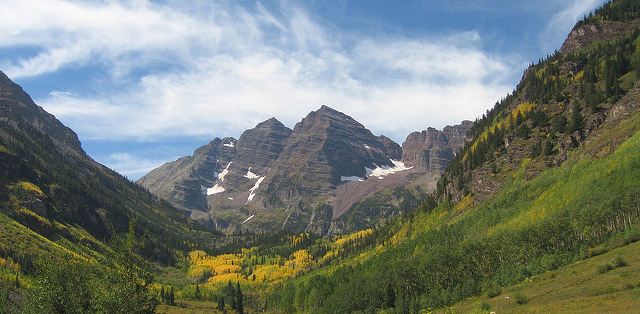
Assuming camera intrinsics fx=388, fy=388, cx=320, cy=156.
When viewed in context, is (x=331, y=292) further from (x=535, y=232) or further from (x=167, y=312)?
(x=535, y=232)

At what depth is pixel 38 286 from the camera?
33.5 meters

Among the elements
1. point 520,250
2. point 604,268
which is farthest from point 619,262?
point 520,250

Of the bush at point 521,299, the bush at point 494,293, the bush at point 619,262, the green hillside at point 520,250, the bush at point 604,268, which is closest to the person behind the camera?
the green hillside at point 520,250

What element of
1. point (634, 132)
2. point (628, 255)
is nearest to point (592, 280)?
point (628, 255)

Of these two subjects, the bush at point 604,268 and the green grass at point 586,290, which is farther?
the bush at point 604,268

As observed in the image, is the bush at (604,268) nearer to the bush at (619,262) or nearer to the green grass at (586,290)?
the green grass at (586,290)

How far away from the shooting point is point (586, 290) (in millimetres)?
54688

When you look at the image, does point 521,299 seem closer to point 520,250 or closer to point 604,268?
point 604,268

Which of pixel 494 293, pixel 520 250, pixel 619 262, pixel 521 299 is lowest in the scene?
pixel 494 293

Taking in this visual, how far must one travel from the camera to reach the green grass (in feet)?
144

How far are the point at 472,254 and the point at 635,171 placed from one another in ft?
159

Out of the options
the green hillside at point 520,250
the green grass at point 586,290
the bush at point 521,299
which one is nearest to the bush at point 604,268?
the green hillside at point 520,250

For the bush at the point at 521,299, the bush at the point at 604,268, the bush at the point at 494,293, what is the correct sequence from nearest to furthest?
the bush at the point at 521,299
the bush at the point at 604,268
the bush at the point at 494,293

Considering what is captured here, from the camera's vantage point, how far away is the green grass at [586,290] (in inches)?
1723
